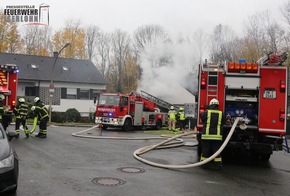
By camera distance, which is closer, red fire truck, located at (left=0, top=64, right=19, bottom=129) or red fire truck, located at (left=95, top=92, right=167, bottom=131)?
red fire truck, located at (left=0, top=64, right=19, bottom=129)

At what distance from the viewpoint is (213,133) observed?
7.87 meters

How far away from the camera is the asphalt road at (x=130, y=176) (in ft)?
18.9

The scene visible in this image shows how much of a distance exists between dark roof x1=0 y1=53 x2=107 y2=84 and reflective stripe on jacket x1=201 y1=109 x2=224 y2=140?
2822 centimetres

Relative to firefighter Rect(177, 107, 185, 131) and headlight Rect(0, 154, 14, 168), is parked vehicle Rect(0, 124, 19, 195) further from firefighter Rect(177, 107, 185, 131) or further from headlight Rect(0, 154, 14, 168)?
firefighter Rect(177, 107, 185, 131)

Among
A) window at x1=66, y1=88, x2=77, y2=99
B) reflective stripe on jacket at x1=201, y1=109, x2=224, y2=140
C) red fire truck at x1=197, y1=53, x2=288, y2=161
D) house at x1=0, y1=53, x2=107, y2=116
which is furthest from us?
window at x1=66, y1=88, x2=77, y2=99

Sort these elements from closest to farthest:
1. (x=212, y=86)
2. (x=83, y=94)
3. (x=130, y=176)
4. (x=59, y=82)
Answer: (x=130, y=176) < (x=212, y=86) < (x=59, y=82) < (x=83, y=94)

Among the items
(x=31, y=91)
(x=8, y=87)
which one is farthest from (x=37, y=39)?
(x=8, y=87)

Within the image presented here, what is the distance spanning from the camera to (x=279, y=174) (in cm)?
788

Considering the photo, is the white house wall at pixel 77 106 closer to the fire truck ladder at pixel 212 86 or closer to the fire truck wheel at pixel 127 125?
the fire truck wheel at pixel 127 125

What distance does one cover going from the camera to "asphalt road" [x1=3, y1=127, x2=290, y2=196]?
18.9ft

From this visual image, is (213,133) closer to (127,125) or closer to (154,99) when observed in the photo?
(127,125)

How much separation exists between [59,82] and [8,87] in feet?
71.8

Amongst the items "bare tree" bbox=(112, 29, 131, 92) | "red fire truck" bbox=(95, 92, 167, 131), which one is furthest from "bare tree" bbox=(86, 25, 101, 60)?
"red fire truck" bbox=(95, 92, 167, 131)

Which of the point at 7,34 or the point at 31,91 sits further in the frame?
the point at 7,34
